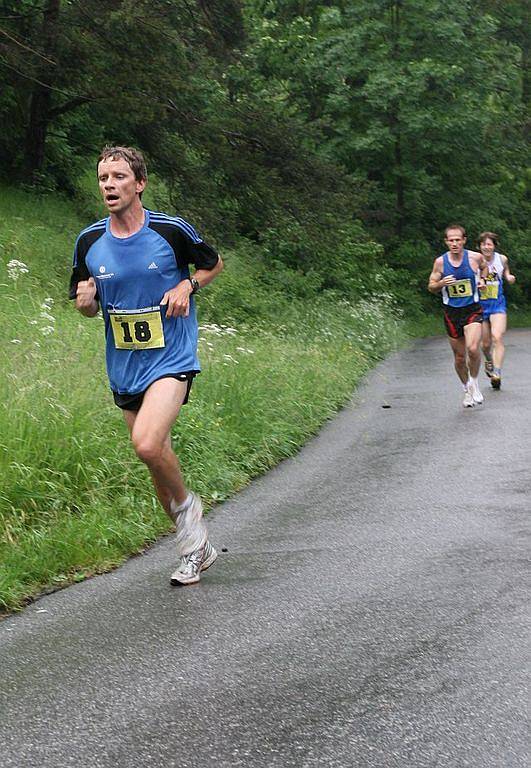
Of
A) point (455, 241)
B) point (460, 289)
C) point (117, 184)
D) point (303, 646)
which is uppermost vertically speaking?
point (117, 184)

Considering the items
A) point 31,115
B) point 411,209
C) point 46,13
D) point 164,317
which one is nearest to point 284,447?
point 164,317

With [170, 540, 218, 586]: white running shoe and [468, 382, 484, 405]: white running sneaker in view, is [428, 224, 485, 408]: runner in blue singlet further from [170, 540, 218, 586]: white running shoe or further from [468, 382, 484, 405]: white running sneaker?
[170, 540, 218, 586]: white running shoe

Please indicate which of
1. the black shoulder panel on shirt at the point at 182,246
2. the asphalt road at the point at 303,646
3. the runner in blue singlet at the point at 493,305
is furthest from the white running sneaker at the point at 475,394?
the black shoulder panel on shirt at the point at 182,246

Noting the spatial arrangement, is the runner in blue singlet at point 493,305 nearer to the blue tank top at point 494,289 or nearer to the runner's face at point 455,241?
the blue tank top at point 494,289

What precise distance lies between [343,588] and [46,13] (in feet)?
60.6

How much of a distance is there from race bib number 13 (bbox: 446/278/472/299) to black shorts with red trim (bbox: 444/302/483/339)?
0.46 ft

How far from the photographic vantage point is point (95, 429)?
855cm

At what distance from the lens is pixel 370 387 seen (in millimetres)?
17094

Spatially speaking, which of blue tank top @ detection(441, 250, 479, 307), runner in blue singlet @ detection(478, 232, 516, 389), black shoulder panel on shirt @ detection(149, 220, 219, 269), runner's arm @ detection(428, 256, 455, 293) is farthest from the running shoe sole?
runner in blue singlet @ detection(478, 232, 516, 389)

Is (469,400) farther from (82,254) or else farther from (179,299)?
(179,299)

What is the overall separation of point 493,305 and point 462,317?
227cm

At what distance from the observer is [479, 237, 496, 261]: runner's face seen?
16.0m

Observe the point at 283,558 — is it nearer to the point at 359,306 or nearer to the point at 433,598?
the point at 433,598

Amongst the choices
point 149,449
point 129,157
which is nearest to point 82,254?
point 129,157
